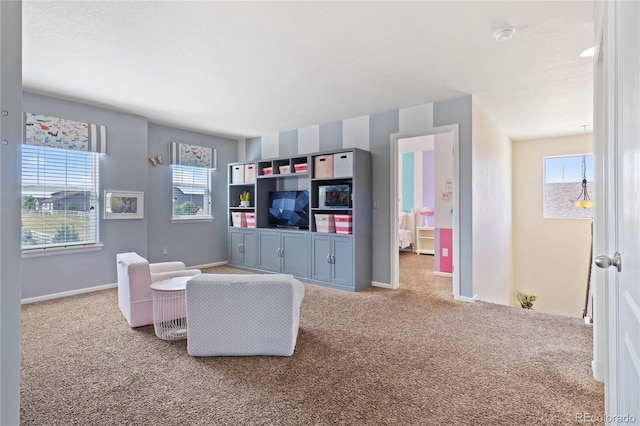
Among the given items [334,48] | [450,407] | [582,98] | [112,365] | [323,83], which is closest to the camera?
[450,407]

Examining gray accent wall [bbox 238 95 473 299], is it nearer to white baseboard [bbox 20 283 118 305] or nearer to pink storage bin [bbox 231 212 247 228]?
pink storage bin [bbox 231 212 247 228]

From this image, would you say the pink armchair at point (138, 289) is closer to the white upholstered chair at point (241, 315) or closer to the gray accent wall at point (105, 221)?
A: the white upholstered chair at point (241, 315)

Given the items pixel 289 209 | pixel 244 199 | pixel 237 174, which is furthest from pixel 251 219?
pixel 237 174

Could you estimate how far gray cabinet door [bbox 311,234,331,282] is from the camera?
188 inches

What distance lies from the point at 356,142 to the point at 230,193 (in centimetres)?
263

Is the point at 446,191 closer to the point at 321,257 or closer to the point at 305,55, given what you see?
the point at 321,257

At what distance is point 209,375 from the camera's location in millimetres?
2273

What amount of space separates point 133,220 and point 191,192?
4.11 ft

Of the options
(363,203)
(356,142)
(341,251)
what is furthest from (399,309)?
A: (356,142)

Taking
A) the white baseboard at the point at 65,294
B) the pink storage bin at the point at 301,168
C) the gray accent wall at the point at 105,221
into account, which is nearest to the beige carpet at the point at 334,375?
the white baseboard at the point at 65,294

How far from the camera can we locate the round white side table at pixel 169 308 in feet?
9.55

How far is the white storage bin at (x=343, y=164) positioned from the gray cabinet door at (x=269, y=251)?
4.85ft

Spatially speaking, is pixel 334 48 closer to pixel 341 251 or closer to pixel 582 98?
pixel 341 251

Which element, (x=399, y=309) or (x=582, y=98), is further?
(x=582, y=98)
